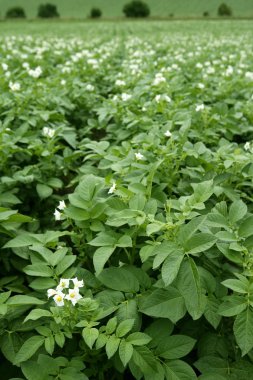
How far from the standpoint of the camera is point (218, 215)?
61.9 inches

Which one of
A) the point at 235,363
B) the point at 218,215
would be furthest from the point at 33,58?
the point at 235,363

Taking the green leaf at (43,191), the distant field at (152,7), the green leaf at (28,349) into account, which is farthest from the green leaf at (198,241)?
the distant field at (152,7)

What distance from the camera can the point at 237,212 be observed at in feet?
5.22

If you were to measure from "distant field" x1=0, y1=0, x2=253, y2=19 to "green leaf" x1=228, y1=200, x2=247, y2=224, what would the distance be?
3549 cm

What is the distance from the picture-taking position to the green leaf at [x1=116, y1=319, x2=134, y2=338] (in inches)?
51.5

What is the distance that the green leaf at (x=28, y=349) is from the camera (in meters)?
1.33

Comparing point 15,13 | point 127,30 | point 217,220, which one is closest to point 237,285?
point 217,220

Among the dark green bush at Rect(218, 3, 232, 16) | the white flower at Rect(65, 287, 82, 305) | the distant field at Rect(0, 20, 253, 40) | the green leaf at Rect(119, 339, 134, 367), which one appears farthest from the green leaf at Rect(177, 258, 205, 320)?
the dark green bush at Rect(218, 3, 232, 16)

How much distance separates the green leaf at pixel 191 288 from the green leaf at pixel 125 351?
22 centimetres

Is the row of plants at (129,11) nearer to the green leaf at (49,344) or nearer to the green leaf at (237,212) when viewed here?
the green leaf at (237,212)

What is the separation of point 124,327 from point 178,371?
24cm

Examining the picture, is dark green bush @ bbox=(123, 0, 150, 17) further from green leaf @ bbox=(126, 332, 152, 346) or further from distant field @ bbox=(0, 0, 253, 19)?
green leaf @ bbox=(126, 332, 152, 346)

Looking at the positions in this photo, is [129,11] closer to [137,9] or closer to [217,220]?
[137,9]

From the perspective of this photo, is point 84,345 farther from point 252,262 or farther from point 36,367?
point 252,262
